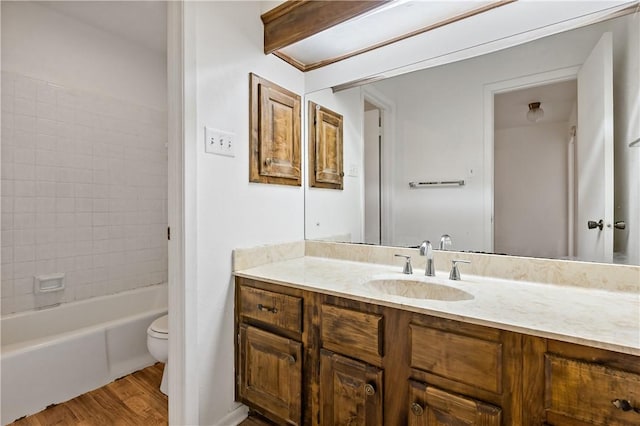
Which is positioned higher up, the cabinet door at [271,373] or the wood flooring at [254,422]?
the cabinet door at [271,373]

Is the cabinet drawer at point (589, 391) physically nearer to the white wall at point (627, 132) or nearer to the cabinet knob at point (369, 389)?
the cabinet knob at point (369, 389)

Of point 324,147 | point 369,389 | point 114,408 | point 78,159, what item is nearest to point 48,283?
point 78,159

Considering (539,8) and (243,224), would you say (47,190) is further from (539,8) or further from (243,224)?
(539,8)

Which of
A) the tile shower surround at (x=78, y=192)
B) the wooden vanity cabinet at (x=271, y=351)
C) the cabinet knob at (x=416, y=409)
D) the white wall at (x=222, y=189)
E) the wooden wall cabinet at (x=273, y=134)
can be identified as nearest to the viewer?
the cabinet knob at (x=416, y=409)

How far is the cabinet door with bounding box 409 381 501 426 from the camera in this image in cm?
87

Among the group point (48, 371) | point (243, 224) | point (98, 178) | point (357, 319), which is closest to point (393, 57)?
point (243, 224)

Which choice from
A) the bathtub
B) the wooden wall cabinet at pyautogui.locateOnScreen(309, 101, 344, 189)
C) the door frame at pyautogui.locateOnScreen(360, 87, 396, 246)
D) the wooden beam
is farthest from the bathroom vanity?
the wooden beam

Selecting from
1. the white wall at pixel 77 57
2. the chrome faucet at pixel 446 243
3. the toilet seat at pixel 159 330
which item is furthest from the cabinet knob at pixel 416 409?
the white wall at pixel 77 57

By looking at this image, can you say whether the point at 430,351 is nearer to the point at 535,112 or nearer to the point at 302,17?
the point at 535,112

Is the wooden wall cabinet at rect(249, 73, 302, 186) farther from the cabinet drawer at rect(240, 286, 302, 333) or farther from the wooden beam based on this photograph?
the cabinet drawer at rect(240, 286, 302, 333)

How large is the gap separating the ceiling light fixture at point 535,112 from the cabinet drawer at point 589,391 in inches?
41.6

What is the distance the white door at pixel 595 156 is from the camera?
1196mm

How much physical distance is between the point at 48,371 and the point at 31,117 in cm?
159

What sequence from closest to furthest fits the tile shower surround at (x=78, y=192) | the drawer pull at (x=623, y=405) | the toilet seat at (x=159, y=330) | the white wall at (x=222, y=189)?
the drawer pull at (x=623, y=405) < the white wall at (x=222, y=189) < the toilet seat at (x=159, y=330) < the tile shower surround at (x=78, y=192)
